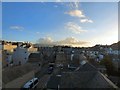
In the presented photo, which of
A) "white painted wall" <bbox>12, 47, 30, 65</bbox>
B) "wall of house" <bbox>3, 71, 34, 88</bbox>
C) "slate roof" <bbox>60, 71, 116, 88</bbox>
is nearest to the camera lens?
"slate roof" <bbox>60, 71, 116, 88</bbox>

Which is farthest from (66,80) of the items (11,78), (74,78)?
(11,78)

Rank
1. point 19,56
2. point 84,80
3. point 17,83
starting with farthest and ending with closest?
point 19,56, point 17,83, point 84,80

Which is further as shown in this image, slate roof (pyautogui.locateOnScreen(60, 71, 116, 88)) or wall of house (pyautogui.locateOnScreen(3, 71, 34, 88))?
wall of house (pyautogui.locateOnScreen(3, 71, 34, 88))

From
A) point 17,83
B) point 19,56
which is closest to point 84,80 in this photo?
point 17,83

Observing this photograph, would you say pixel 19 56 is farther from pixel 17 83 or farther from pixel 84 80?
pixel 84 80

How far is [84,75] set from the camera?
30.4 ft

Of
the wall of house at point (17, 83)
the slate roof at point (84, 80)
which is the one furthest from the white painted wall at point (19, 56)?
the slate roof at point (84, 80)

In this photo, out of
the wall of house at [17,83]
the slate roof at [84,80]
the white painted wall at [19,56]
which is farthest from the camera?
the white painted wall at [19,56]

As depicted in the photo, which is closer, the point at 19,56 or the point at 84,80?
the point at 84,80

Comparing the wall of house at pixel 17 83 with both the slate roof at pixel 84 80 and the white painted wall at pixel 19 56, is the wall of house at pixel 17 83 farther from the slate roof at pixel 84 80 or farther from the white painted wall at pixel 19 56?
the white painted wall at pixel 19 56

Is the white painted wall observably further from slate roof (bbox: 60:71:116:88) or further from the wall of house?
slate roof (bbox: 60:71:116:88)

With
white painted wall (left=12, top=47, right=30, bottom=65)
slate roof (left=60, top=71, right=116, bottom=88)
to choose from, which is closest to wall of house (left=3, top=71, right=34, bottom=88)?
slate roof (left=60, top=71, right=116, bottom=88)

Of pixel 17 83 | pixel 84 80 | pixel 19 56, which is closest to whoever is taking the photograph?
pixel 84 80

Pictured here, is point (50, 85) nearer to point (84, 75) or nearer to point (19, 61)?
point (84, 75)
